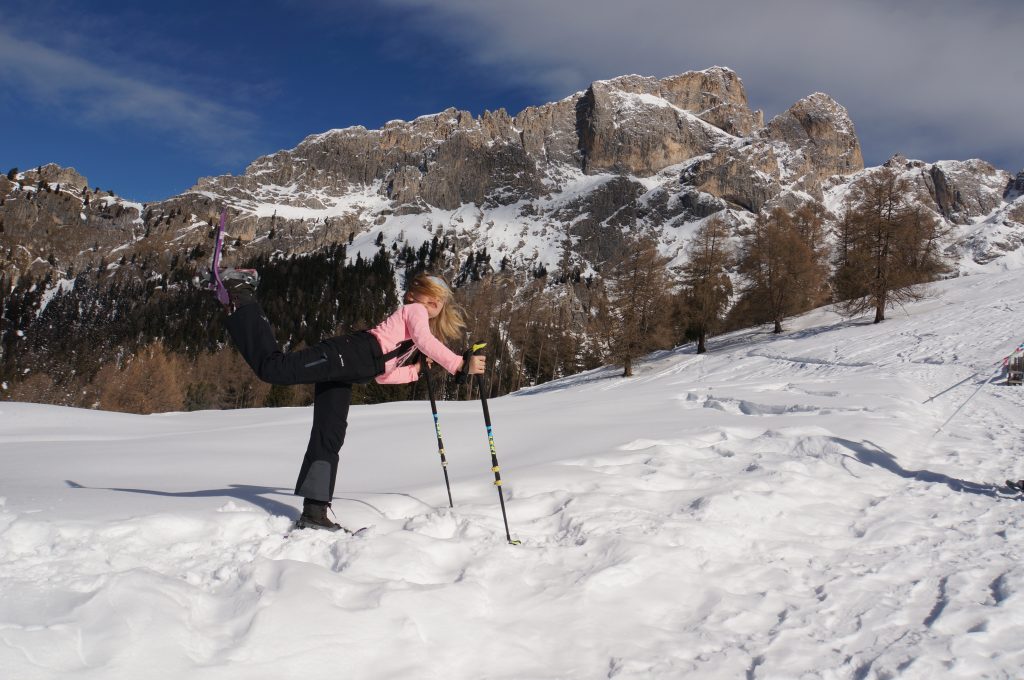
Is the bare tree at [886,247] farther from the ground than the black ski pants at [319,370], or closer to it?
farther from the ground

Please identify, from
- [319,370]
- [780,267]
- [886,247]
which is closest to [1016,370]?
[319,370]

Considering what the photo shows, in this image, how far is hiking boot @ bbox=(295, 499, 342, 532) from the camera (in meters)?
4.30

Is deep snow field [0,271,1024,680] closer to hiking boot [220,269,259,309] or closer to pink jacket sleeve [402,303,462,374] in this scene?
pink jacket sleeve [402,303,462,374]

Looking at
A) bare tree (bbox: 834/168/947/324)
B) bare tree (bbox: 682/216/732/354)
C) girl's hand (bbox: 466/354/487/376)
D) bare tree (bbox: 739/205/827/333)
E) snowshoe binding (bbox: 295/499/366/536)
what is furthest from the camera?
bare tree (bbox: 682/216/732/354)

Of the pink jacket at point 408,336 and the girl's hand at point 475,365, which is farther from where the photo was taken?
the girl's hand at point 475,365

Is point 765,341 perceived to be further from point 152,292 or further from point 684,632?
point 152,292

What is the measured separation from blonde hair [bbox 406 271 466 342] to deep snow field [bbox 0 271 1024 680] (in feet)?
5.26

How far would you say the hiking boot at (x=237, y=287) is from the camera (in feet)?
Answer: 14.5

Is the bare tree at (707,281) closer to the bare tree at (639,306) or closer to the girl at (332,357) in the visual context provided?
the bare tree at (639,306)

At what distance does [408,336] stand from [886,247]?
113 ft

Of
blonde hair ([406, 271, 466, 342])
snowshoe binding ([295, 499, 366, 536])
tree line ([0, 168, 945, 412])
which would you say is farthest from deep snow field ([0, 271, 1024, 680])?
tree line ([0, 168, 945, 412])

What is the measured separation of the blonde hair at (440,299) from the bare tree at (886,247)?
3299cm

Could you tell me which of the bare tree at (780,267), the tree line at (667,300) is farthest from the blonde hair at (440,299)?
the bare tree at (780,267)

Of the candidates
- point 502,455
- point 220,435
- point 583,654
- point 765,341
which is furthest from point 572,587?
point 765,341
